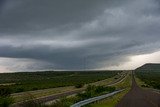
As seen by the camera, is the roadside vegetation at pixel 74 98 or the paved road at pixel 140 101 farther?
the paved road at pixel 140 101

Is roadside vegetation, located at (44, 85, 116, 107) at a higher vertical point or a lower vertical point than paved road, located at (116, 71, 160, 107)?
higher

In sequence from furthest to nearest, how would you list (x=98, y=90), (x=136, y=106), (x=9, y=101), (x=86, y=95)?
(x=98, y=90)
(x=86, y=95)
(x=136, y=106)
(x=9, y=101)

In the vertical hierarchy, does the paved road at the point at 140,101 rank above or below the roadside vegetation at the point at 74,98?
below

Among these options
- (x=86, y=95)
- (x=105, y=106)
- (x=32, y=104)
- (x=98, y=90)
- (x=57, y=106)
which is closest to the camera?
(x=32, y=104)

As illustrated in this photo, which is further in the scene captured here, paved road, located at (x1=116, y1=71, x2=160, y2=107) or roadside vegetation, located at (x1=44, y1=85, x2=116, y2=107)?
paved road, located at (x1=116, y1=71, x2=160, y2=107)

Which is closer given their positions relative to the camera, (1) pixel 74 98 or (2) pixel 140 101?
(2) pixel 140 101

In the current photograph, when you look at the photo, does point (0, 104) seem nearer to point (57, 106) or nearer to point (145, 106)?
point (57, 106)

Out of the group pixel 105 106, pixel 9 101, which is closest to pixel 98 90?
pixel 105 106

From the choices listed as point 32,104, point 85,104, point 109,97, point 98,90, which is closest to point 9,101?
point 32,104

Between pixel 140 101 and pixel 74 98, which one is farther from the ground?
pixel 74 98

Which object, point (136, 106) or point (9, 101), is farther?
point (136, 106)
